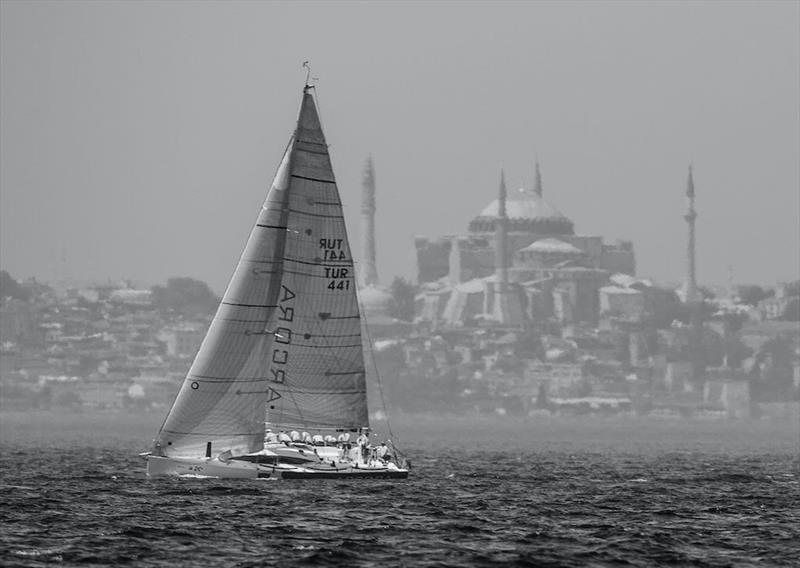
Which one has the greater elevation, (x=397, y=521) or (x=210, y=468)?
(x=210, y=468)

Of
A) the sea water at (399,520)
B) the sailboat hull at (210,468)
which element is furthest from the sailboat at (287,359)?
the sea water at (399,520)

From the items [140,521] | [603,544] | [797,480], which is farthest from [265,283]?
[797,480]

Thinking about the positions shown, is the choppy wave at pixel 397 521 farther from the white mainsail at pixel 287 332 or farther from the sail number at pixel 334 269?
the sail number at pixel 334 269

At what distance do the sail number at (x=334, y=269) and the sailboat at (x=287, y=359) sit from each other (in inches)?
0.9

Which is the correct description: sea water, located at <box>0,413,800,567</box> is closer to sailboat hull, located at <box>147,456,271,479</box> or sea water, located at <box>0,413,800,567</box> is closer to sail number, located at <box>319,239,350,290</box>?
sailboat hull, located at <box>147,456,271,479</box>

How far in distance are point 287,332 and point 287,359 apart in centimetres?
62

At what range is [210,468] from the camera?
52.3 m

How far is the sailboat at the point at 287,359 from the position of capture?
171 ft

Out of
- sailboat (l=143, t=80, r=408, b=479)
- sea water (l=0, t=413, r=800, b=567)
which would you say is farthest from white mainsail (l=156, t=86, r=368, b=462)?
sea water (l=0, t=413, r=800, b=567)

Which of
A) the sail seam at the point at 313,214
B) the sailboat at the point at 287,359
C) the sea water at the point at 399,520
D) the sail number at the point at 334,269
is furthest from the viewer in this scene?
the sail number at the point at 334,269

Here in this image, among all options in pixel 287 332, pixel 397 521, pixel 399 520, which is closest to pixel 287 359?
pixel 287 332

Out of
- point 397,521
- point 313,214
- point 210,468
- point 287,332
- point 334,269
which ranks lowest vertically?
point 397,521

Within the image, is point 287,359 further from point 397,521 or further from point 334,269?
point 397,521

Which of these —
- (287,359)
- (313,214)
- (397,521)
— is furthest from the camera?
(313,214)
